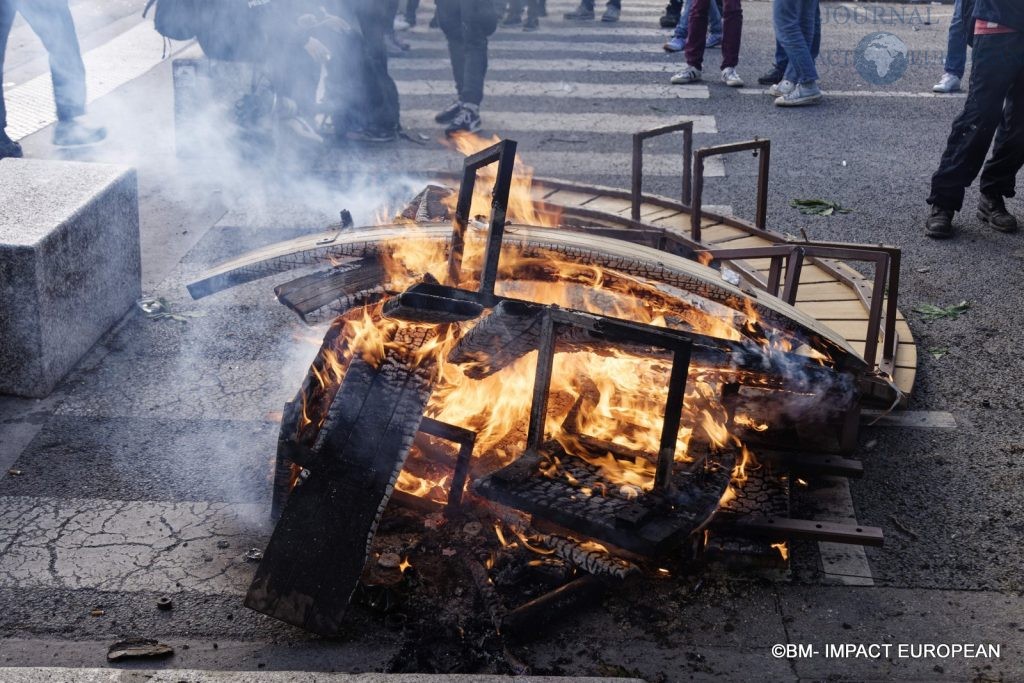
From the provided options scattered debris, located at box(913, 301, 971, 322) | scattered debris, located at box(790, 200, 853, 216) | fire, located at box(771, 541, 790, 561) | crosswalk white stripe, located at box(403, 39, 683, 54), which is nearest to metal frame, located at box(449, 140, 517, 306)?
fire, located at box(771, 541, 790, 561)

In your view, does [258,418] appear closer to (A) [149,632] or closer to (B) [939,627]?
(A) [149,632]

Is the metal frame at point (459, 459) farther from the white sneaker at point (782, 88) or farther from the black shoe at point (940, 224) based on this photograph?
the white sneaker at point (782, 88)

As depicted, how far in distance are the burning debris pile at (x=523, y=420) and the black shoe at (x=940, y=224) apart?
2.95 metres

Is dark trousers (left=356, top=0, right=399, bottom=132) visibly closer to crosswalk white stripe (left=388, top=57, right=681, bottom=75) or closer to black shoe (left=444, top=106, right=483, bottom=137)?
black shoe (left=444, top=106, right=483, bottom=137)

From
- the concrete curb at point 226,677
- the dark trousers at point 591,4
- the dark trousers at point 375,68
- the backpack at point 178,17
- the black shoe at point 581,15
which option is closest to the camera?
the concrete curb at point 226,677

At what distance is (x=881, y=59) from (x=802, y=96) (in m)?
2.06

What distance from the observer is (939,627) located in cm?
320

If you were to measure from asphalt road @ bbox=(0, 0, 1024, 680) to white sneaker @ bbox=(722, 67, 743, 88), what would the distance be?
1.04m

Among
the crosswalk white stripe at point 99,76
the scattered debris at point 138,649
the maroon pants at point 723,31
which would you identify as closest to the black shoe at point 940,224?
the maroon pants at point 723,31

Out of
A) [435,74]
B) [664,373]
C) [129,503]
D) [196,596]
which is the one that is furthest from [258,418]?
[435,74]

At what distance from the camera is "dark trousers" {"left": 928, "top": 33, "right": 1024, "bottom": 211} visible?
19.6 ft

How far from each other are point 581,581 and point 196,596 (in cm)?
129

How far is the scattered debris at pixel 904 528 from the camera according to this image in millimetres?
3654

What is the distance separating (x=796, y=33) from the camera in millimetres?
9250
